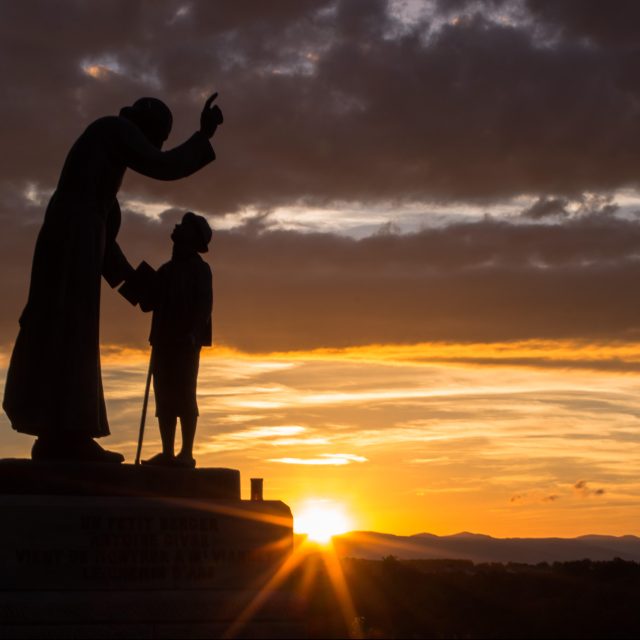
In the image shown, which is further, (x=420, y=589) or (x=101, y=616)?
(x=420, y=589)

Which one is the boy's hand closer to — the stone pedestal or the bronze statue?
the bronze statue

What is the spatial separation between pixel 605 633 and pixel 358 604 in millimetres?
3391

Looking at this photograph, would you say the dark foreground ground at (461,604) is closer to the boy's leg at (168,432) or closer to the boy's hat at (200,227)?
the boy's leg at (168,432)

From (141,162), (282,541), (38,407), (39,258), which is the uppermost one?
(141,162)

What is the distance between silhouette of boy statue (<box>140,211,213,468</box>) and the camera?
14.0 metres

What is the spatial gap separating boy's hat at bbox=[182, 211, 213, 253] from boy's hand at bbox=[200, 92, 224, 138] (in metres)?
1.04

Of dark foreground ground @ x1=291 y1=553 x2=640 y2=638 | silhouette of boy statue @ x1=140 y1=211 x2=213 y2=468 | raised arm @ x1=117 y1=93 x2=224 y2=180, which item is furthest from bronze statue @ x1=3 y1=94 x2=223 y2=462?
dark foreground ground @ x1=291 y1=553 x2=640 y2=638

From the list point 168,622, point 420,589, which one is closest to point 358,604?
point 420,589

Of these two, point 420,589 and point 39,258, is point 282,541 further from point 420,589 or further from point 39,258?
point 420,589

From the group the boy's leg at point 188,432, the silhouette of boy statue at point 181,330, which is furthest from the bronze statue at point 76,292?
the boy's leg at point 188,432

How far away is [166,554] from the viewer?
41.2ft

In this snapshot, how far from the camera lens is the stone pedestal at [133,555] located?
12.0 metres

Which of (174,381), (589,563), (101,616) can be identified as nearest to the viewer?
(101,616)

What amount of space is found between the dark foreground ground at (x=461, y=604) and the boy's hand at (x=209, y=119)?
4.75 metres
